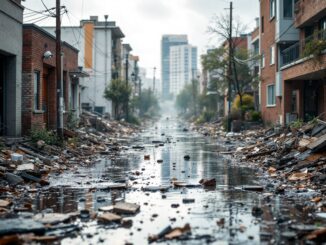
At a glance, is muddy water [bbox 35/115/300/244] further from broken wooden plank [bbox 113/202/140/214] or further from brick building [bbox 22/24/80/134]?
brick building [bbox 22/24/80/134]

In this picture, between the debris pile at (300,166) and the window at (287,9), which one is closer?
Result: the debris pile at (300,166)

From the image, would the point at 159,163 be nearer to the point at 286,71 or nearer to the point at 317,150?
the point at 317,150

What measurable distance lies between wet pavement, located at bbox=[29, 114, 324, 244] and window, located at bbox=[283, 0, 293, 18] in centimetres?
1945

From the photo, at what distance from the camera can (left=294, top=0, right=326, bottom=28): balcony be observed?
27442 millimetres

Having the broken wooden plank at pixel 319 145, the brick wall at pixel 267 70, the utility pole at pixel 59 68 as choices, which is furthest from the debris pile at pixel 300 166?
Result: the brick wall at pixel 267 70

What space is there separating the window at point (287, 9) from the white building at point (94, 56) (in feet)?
89.3

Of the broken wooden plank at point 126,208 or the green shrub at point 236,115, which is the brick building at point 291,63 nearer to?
the green shrub at point 236,115

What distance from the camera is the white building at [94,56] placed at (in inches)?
2301

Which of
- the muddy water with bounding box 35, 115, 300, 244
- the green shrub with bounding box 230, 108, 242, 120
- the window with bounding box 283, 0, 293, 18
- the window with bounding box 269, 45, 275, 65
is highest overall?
the window with bounding box 283, 0, 293, 18

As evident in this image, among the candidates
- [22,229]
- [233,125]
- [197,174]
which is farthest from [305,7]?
[22,229]

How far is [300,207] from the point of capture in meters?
10.4

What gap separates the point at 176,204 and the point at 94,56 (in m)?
52.1

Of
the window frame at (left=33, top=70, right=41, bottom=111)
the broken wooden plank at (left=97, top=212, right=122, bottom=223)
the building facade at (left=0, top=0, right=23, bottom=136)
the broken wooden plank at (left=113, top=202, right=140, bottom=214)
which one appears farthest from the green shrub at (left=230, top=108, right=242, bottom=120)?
the broken wooden plank at (left=97, top=212, right=122, bottom=223)

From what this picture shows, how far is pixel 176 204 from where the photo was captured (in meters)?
10.7
